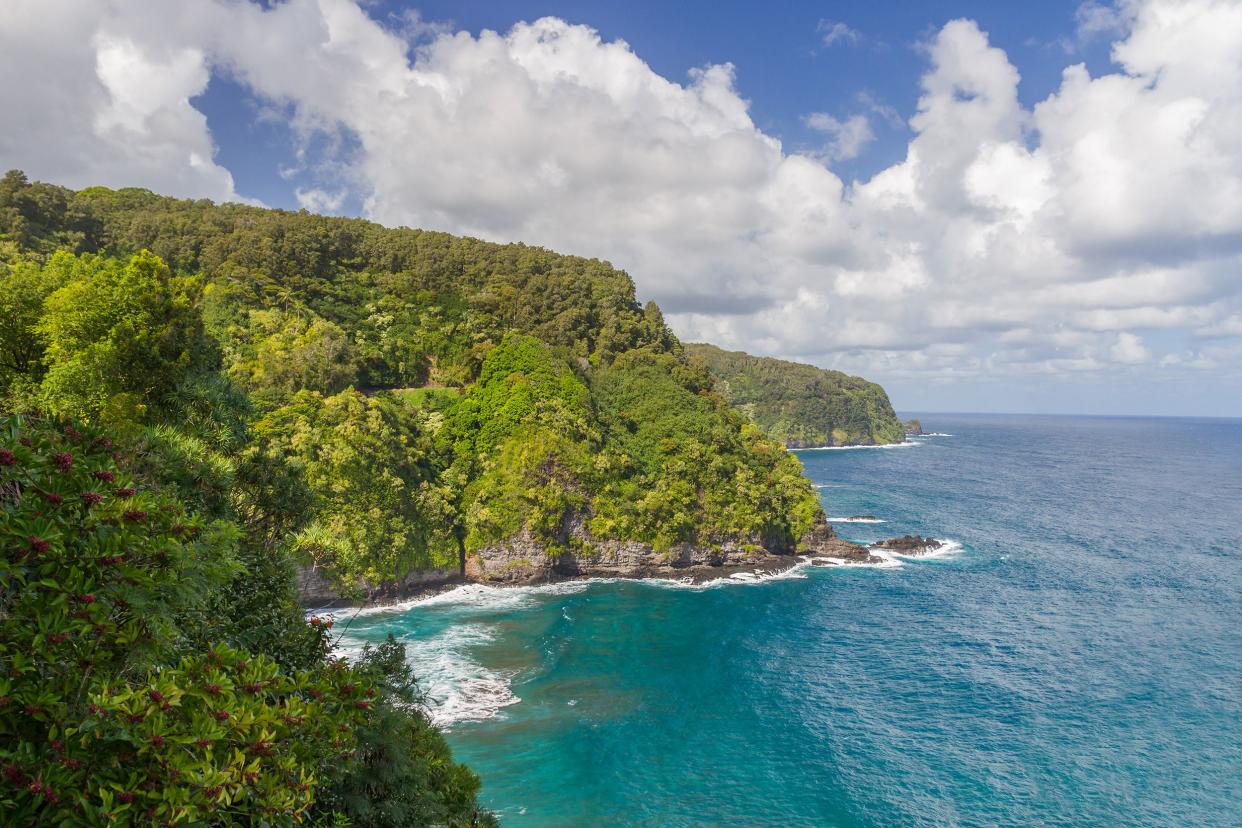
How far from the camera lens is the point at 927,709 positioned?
1617 inches

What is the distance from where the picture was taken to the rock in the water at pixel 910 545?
257 ft

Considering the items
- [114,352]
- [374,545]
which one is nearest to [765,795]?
[114,352]

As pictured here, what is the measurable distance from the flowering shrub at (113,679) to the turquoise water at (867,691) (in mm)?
27317

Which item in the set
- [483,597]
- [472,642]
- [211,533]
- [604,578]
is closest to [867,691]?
Result: [472,642]

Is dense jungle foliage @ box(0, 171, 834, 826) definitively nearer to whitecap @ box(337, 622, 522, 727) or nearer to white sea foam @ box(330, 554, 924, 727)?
white sea foam @ box(330, 554, 924, 727)

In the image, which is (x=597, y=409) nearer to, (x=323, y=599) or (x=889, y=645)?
(x=323, y=599)

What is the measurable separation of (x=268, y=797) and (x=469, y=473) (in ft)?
211

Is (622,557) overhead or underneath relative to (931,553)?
overhead

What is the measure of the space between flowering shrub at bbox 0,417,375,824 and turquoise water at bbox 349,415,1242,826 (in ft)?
89.6

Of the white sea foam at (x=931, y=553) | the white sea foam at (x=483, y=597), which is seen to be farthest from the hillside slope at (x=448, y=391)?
the white sea foam at (x=931, y=553)

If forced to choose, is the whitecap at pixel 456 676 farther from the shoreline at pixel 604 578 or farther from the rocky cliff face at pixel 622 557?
the rocky cliff face at pixel 622 557

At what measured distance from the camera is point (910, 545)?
79.2 m

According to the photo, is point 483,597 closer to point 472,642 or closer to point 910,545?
point 472,642

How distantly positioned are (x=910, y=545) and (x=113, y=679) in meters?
85.6
